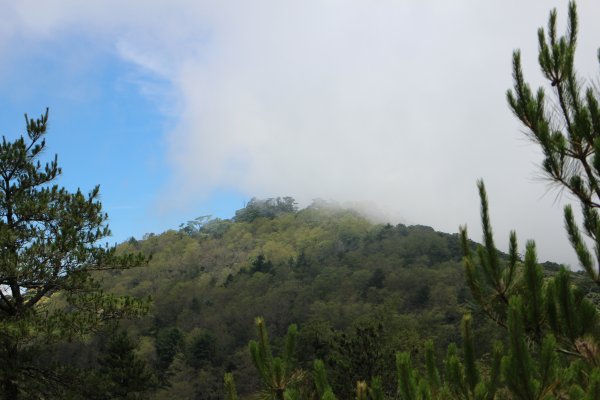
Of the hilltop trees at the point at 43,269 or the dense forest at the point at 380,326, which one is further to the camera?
the hilltop trees at the point at 43,269

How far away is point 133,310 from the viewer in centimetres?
886

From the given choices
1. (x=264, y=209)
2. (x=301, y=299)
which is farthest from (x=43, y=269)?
(x=264, y=209)

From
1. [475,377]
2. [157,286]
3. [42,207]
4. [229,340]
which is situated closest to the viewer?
[475,377]

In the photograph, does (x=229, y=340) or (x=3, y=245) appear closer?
(x=3, y=245)

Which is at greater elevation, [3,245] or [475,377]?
[3,245]

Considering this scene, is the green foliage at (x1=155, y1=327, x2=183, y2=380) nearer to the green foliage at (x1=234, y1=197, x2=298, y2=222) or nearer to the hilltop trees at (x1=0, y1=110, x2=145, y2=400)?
the hilltop trees at (x1=0, y1=110, x2=145, y2=400)

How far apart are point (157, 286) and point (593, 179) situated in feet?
284

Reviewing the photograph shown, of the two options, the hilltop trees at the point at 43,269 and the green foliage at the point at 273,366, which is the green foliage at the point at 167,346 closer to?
the hilltop trees at the point at 43,269

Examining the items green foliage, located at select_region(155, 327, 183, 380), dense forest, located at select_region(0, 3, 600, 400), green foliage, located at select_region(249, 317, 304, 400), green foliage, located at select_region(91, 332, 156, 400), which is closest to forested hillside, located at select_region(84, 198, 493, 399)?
green foliage, located at select_region(155, 327, 183, 380)

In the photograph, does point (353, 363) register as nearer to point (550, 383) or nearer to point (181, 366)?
point (550, 383)

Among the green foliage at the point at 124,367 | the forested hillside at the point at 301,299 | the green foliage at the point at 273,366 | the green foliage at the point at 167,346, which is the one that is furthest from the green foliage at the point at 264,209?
the green foliage at the point at 273,366

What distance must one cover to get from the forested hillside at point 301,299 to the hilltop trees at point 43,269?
1244 mm

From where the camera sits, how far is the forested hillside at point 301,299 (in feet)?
104

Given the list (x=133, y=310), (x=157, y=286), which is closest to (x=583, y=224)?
(x=133, y=310)
